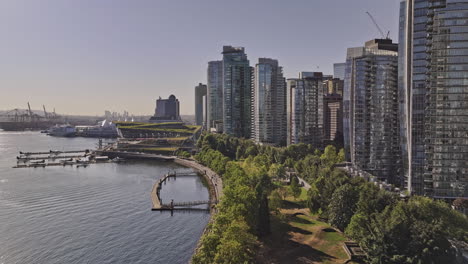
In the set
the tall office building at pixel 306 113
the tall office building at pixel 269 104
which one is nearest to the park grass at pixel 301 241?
the tall office building at pixel 306 113

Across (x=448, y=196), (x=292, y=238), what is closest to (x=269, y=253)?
(x=292, y=238)

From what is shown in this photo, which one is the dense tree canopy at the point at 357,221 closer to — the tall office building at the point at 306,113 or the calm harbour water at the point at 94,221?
the calm harbour water at the point at 94,221

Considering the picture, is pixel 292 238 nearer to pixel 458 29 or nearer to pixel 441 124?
pixel 441 124

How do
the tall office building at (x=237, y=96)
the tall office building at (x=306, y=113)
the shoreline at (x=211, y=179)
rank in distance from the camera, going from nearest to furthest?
1. the shoreline at (x=211, y=179)
2. the tall office building at (x=306, y=113)
3. the tall office building at (x=237, y=96)

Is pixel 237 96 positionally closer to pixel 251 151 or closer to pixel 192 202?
pixel 251 151

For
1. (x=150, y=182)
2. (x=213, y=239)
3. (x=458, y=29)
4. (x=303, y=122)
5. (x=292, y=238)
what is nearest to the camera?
(x=213, y=239)
